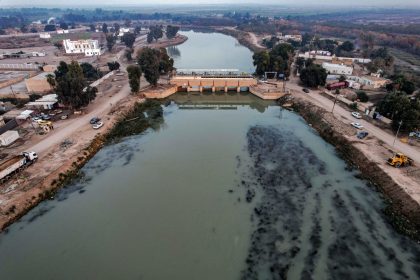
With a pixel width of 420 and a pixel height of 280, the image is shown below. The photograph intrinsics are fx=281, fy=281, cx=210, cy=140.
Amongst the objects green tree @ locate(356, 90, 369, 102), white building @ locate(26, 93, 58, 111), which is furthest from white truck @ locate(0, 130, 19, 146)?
green tree @ locate(356, 90, 369, 102)

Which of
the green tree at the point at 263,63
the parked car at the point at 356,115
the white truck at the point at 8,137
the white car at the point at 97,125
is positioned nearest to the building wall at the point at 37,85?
the white truck at the point at 8,137

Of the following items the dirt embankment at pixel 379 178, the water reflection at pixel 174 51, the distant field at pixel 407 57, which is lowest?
the distant field at pixel 407 57

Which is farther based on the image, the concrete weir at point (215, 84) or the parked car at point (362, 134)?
the concrete weir at point (215, 84)

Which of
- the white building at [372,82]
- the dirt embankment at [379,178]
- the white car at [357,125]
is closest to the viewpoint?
the dirt embankment at [379,178]

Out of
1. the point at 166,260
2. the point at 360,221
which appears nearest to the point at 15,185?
the point at 166,260

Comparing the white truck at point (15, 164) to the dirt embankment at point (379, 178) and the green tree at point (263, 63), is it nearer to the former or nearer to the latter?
the dirt embankment at point (379, 178)

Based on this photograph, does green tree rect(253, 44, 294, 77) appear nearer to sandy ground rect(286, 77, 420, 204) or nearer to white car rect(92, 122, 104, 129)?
sandy ground rect(286, 77, 420, 204)

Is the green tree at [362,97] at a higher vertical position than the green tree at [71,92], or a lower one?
lower
